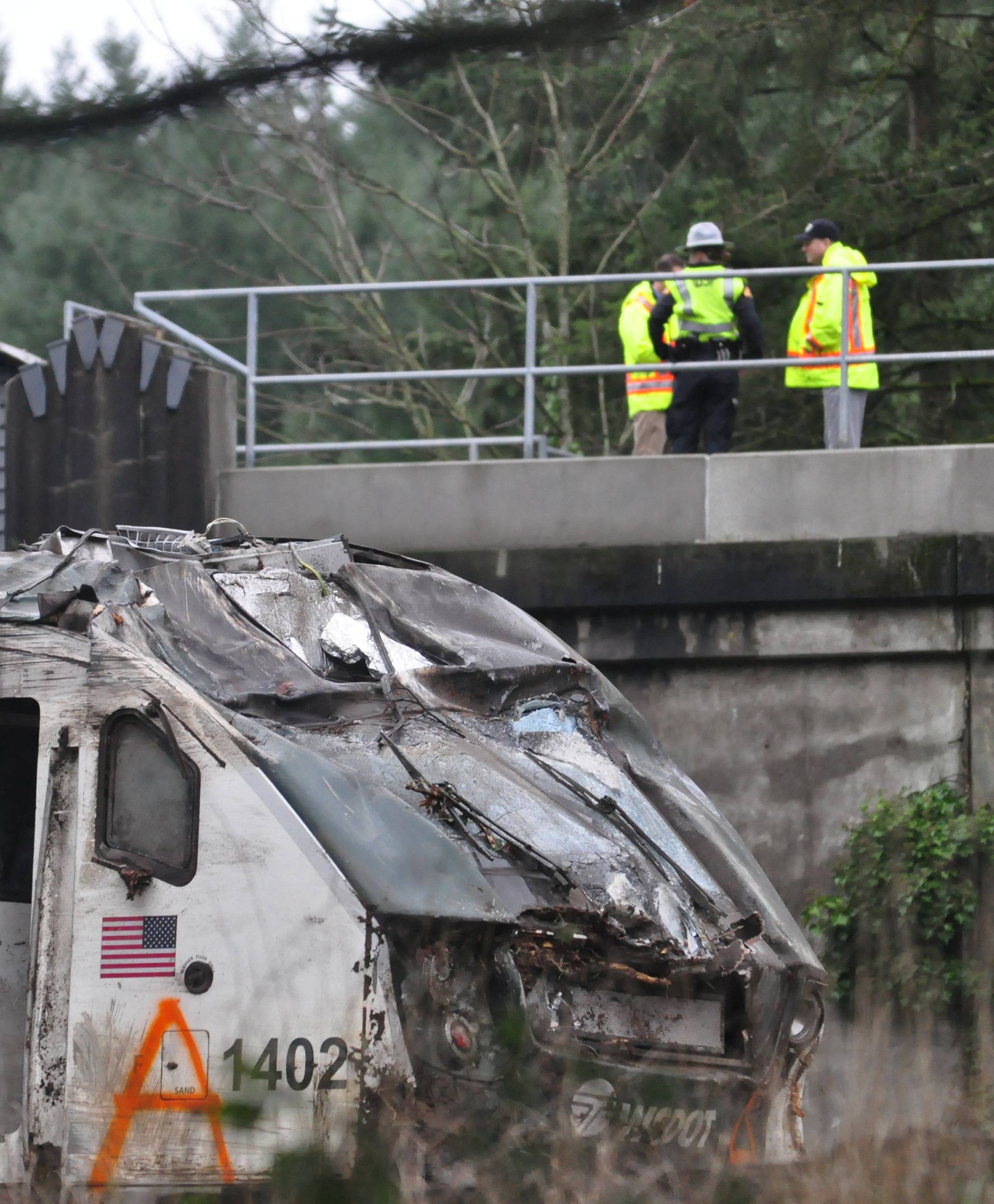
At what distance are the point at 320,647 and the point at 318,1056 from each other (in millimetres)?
1850

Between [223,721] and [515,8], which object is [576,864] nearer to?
[223,721]

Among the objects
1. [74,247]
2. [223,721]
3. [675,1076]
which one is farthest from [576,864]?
[74,247]

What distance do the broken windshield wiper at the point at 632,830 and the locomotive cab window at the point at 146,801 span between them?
1.26 metres

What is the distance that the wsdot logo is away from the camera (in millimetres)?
4066

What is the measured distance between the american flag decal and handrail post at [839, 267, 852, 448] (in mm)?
6775

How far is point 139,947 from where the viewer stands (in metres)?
5.21

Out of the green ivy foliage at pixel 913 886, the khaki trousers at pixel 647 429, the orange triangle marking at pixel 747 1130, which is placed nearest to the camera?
the orange triangle marking at pixel 747 1130

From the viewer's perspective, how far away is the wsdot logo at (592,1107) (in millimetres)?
4066

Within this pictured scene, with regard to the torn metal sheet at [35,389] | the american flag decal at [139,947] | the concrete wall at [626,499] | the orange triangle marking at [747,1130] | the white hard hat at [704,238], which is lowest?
the orange triangle marking at [747,1130]

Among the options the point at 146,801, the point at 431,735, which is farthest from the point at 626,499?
the point at 146,801

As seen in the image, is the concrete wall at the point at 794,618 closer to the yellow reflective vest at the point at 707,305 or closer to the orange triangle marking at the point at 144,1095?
the yellow reflective vest at the point at 707,305

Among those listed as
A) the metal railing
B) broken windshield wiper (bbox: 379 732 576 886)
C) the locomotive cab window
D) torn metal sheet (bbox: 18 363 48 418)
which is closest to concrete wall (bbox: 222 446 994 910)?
the metal railing

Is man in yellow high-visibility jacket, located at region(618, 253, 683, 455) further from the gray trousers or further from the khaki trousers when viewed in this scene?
the gray trousers

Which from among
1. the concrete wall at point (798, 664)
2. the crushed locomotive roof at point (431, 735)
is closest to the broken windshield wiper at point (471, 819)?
the crushed locomotive roof at point (431, 735)
